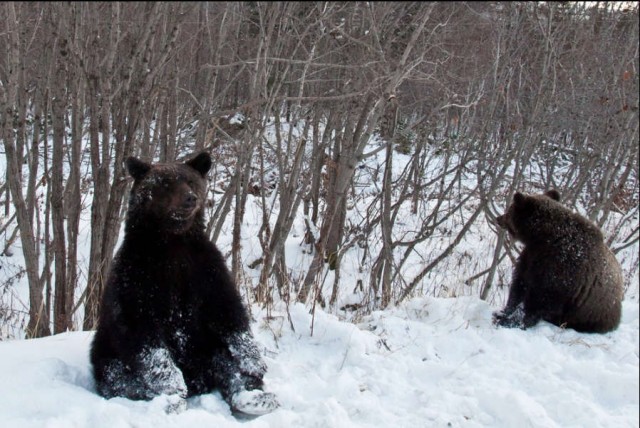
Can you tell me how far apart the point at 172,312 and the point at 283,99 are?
1867 millimetres

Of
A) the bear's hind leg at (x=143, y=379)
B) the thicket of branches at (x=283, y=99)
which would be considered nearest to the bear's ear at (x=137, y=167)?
the thicket of branches at (x=283, y=99)

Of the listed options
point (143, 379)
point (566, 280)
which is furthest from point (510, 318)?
point (143, 379)

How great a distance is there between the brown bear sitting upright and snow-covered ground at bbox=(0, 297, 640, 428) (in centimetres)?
14

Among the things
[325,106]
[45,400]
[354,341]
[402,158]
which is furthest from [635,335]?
[402,158]

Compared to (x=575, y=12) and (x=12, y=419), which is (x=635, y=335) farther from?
(x=12, y=419)

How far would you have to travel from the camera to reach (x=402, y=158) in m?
18.1

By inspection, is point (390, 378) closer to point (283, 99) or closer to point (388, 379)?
point (388, 379)

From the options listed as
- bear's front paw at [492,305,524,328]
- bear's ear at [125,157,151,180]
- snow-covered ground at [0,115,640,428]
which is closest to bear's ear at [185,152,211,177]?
bear's ear at [125,157,151,180]

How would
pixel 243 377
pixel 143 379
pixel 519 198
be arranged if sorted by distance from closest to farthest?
pixel 143 379 < pixel 243 377 < pixel 519 198

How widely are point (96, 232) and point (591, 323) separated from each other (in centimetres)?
428

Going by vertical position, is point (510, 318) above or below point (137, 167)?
below

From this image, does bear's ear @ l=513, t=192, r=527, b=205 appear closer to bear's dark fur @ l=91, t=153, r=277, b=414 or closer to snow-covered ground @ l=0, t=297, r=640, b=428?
snow-covered ground @ l=0, t=297, r=640, b=428

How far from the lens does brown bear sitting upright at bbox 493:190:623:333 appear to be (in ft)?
15.4

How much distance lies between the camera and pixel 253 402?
9.71 ft
